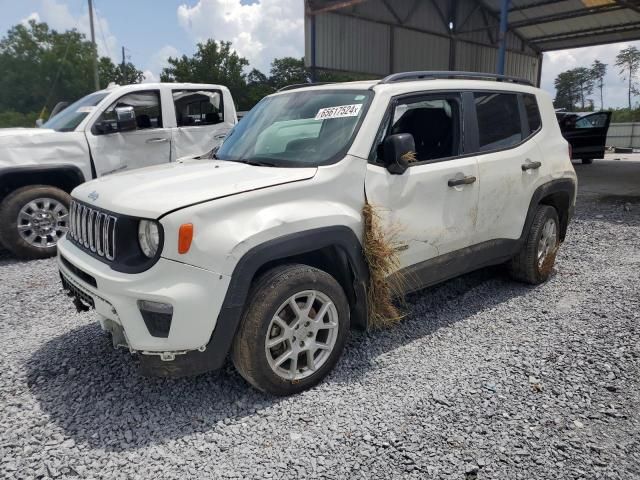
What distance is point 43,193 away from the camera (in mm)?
6004

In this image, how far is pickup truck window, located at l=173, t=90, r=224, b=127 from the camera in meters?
7.18

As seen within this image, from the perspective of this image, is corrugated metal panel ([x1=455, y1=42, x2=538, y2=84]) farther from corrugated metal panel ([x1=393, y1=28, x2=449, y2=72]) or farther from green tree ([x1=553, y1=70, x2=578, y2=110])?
green tree ([x1=553, y1=70, x2=578, y2=110])

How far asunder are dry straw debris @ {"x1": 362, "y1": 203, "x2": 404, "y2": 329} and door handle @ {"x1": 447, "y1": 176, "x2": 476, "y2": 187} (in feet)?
2.10

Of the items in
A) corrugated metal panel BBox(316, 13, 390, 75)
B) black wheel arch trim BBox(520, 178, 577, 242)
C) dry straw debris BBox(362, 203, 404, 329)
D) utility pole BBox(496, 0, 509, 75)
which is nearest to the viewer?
dry straw debris BBox(362, 203, 404, 329)

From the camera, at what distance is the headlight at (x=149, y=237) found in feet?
8.57

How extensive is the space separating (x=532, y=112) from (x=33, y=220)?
18.3 feet

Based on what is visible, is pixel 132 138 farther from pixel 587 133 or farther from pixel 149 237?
pixel 587 133

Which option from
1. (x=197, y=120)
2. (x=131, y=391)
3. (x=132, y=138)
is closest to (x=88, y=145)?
(x=132, y=138)

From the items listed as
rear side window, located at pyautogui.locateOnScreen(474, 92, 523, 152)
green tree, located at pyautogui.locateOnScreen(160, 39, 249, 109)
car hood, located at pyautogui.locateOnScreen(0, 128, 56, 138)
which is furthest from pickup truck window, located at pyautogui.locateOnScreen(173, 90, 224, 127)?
green tree, located at pyautogui.locateOnScreen(160, 39, 249, 109)

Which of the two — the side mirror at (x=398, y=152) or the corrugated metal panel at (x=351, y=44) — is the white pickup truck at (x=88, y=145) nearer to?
the side mirror at (x=398, y=152)

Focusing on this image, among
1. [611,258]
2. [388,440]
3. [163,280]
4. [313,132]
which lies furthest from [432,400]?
[611,258]

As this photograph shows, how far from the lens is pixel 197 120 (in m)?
7.39

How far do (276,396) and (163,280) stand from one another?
98cm

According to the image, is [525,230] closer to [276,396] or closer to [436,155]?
[436,155]
